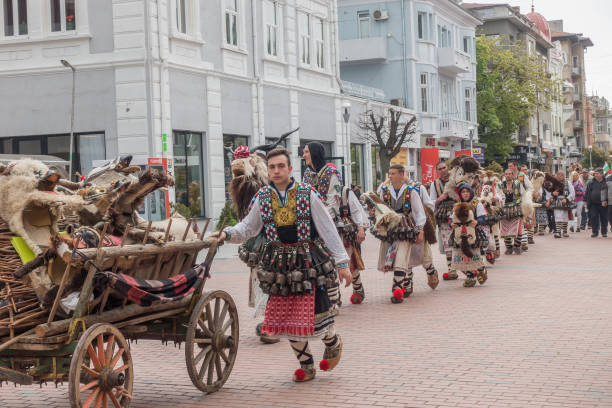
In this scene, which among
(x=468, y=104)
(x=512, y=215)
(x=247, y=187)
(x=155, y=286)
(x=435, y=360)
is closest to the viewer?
(x=155, y=286)

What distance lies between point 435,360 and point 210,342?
2049 millimetres

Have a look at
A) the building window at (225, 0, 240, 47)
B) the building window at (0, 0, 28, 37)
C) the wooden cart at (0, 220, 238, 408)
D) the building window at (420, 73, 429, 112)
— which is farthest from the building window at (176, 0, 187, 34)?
the building window at (420, 73, 429, 112)

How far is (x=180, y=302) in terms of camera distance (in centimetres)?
656

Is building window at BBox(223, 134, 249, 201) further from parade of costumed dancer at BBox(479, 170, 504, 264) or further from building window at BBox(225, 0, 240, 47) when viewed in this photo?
parade of costumed dancer at BBox(479, 170, 504, 264)

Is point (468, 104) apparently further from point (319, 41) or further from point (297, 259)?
point (297, 259)

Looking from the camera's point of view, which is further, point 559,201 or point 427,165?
point 427,165

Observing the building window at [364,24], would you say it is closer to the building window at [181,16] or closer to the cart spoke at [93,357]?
the building window at [181,16]

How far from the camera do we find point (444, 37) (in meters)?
48.7

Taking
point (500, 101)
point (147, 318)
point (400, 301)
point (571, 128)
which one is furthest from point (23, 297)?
point (571, 128)

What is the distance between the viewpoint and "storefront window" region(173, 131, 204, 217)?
24078 mm

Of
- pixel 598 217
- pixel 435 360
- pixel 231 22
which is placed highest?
pixel 231 22

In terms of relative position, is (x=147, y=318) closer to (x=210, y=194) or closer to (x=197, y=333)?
(x=197, y=333)

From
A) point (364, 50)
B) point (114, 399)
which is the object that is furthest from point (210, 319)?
point (364, 50)

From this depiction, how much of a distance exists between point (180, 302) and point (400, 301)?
554 centimetres
